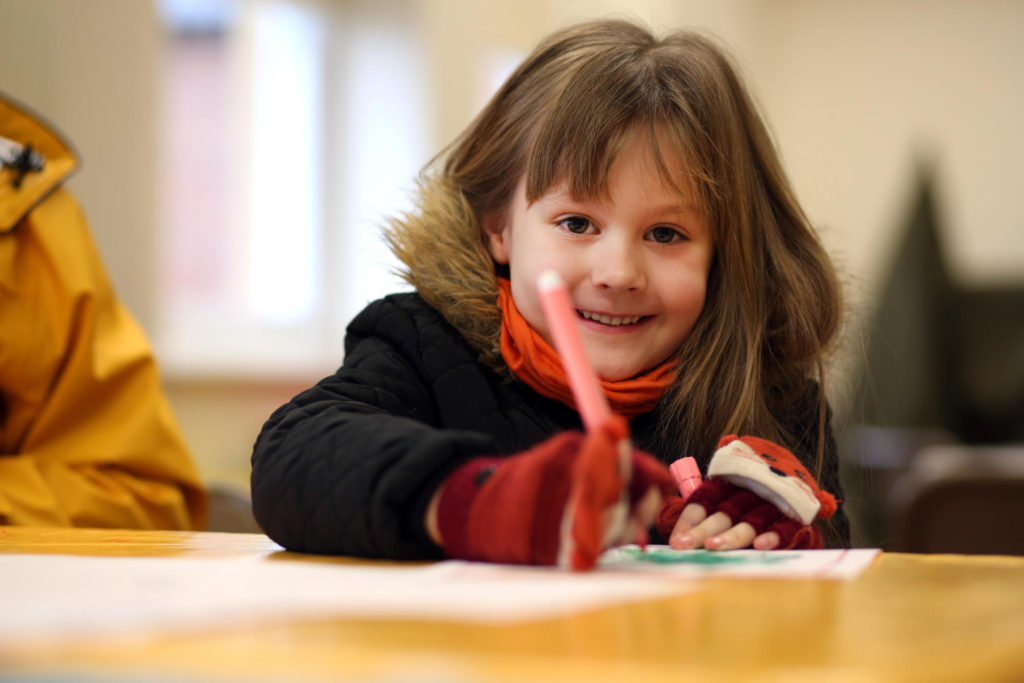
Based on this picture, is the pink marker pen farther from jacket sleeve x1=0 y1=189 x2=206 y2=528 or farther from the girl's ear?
jacket sleeve x1=0 y1=189 x2=206 y2=528

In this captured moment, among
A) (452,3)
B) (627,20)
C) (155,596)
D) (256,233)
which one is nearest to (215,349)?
(256,233)

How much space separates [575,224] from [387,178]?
7.42 ft

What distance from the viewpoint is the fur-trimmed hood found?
104 centimetres

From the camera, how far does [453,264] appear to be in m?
1.08

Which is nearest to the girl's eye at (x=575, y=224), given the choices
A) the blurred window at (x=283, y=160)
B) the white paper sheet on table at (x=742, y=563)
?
the white paper sheet on table at (x=742, y=563)

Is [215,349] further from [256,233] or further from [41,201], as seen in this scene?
[41,201]

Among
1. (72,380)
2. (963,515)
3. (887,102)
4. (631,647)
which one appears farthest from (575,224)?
Answer: (887,102)

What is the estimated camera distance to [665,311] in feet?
3.35

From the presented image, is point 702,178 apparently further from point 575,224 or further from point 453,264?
point 453,264

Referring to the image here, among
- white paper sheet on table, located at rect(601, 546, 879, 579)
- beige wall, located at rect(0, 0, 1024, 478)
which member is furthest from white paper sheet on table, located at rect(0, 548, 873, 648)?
beige wall, located at rect(0, 0, 1024, 478)

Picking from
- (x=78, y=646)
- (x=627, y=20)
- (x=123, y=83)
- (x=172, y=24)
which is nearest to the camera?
(x=78, y=646)

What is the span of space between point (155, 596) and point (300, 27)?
2.93m

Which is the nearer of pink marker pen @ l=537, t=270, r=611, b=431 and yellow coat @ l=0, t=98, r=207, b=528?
pink marker pen @ l=537, t=270, r=611, b=431

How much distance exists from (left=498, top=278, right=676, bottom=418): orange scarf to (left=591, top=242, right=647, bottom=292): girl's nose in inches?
3.1
